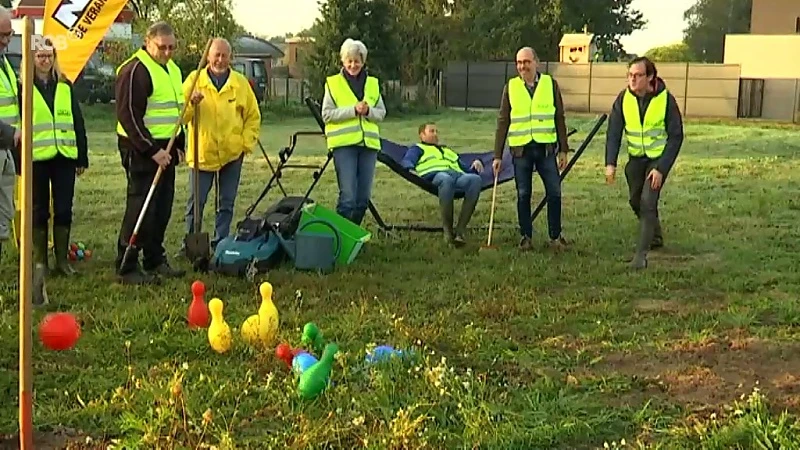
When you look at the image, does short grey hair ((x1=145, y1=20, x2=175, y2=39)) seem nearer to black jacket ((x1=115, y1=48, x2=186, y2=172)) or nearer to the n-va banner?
black jacket ((x1=115, y1=48, x2=186, y2=172))

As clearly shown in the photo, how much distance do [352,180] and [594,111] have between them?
2372 cm

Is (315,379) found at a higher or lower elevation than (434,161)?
lower

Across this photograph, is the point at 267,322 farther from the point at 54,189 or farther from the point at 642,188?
the point at 642,188

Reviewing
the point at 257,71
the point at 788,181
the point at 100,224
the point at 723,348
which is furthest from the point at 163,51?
the point at 257,71

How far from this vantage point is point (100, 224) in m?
8.27

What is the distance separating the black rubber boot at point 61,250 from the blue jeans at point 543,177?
3326 mm

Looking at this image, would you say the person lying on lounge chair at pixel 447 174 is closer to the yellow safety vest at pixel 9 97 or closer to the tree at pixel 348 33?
the yellow safety vest at pixel 9 97

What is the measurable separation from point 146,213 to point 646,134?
11.4 ft

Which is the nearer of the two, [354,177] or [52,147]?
[52,147]

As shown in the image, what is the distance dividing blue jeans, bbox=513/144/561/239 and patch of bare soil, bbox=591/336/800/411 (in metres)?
2.67

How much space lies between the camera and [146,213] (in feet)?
19.7

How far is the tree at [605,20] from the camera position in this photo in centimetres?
4230

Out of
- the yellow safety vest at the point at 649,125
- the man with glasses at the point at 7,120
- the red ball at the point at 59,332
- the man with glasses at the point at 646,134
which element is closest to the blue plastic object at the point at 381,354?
the red ball at the point at 59,332

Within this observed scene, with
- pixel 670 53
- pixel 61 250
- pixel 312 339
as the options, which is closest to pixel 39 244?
pixel 61 250
